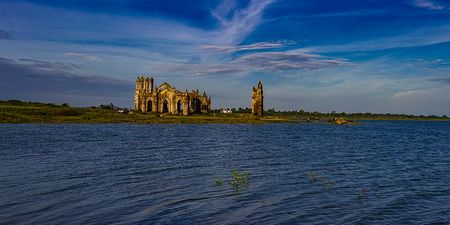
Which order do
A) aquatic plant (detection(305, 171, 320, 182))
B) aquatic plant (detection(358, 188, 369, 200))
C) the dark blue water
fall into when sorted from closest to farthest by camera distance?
the dark blue water → aquatic plant (detection(358, 188, 369, 200)) → aquatic plant (detection(305, 171, 320, 182))

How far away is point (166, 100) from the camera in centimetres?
15588

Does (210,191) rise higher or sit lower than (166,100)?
lower

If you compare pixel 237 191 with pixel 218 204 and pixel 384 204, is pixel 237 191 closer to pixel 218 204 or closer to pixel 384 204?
pixel 218 204

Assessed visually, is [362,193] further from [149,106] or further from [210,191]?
[149,106]

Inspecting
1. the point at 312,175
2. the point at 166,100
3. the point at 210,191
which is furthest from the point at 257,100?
the point at 210,191

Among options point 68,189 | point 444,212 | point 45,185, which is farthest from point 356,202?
point 45,185

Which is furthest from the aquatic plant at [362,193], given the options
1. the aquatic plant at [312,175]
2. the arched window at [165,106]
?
the arched window at [165,106]

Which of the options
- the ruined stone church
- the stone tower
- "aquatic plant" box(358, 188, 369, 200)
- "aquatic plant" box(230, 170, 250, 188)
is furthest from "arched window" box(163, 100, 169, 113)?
"aquatic plant" box(358, 188, 369, 200)

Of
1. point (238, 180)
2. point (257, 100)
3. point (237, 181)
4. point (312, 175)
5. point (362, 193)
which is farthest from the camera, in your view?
point (257, 100)

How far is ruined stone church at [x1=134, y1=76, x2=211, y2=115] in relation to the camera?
15175 centimetres

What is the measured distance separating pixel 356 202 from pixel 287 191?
372cm

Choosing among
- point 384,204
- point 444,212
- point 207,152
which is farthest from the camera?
point 207,152

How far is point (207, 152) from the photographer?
1614 inches

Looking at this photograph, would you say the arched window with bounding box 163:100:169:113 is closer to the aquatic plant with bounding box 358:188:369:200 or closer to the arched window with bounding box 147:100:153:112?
the arched window with bounding box 147:100:153:112
